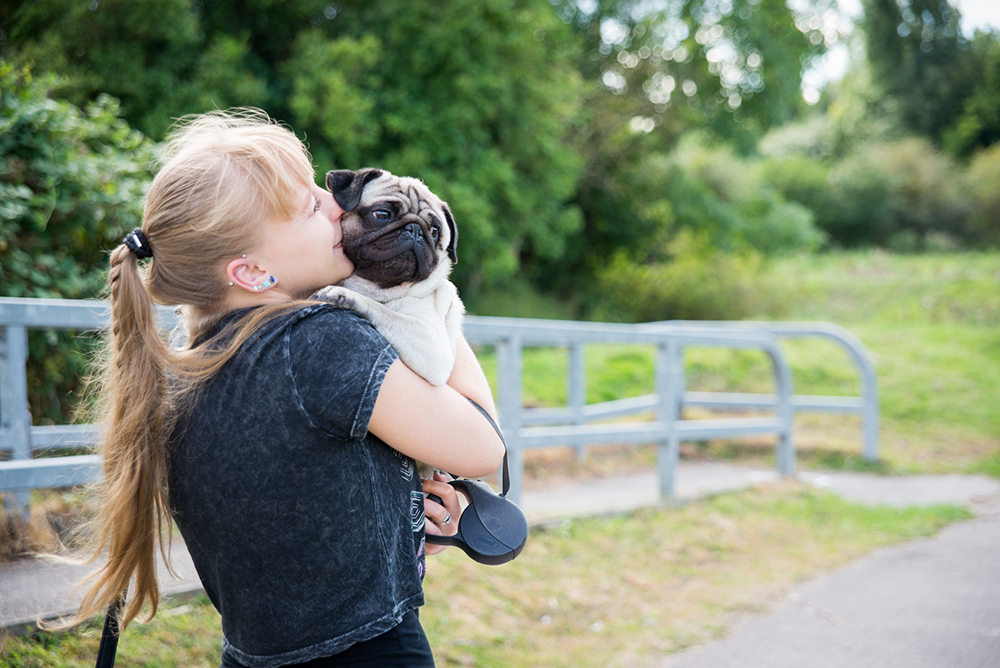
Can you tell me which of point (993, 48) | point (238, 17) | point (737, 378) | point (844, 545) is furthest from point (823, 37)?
point (993, 48)

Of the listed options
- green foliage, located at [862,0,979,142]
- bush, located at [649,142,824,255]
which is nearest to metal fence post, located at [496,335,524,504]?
bush, located at [649,142,824,255]

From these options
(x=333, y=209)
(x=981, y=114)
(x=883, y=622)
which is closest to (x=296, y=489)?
(x=333, y=209)

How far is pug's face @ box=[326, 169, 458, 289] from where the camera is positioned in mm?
1493

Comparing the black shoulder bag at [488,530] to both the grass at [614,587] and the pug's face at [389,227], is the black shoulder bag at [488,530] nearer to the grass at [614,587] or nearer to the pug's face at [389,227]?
the pug's face at [389,227]

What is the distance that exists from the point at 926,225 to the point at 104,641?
3256cm

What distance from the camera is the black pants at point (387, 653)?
1.36m

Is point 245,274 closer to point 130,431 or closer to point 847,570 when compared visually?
point 130,431

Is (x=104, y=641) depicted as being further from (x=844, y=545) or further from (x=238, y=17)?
(x=238, y=17)

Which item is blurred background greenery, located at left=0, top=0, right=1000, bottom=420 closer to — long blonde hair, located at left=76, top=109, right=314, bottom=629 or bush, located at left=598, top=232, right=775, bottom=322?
bush, located at left=598, top=232, right=775, bottom=322

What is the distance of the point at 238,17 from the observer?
10859 mm

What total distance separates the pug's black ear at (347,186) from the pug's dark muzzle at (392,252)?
87 millimetres

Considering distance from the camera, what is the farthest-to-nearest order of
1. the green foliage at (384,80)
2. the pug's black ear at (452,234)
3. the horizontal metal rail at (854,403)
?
the green foliage at (384,80)
the horizontal metal rail at (854,403)
the pug's black ear at (452,234)

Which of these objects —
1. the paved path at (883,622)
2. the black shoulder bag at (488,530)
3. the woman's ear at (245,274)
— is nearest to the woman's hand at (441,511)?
the black shoulder bag at (488,530)

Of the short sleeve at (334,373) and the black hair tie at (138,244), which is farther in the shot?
the black hair tie at (138,244)
